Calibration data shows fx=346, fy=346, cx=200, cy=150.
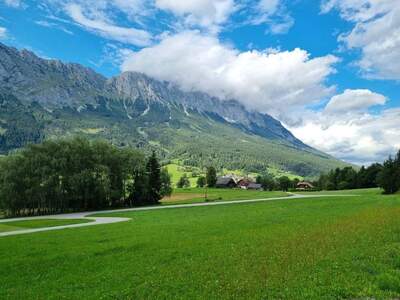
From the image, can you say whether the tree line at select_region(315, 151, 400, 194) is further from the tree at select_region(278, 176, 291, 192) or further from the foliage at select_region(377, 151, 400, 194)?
the tree at select_region(278, 176, 291, 192)

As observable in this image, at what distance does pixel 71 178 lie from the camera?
262 ft

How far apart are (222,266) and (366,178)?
146676 millimetres

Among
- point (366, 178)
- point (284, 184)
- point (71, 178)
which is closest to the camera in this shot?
point (71, 178)

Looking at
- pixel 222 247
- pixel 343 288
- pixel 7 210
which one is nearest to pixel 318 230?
pixel 222 247

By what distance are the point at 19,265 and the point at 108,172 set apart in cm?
6608

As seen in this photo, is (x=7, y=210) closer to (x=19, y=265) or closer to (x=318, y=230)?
(x=19, y=265)

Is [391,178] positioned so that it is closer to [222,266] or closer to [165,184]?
[165,184]

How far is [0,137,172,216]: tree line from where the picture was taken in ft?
256

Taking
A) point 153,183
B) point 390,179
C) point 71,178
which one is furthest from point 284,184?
point 71,178

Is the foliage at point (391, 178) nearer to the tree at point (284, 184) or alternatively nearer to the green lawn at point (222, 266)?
the green lawn at point (222, 266)

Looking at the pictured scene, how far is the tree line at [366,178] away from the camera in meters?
92.5

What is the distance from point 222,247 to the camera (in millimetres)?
21406

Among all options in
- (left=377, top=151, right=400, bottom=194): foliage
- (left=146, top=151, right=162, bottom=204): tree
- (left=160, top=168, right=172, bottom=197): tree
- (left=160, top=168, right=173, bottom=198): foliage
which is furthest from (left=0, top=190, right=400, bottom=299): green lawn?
(left=377, top=151, right=400, bottom=194): foliage

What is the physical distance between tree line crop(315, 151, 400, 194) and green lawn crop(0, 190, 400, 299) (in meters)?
75.1
